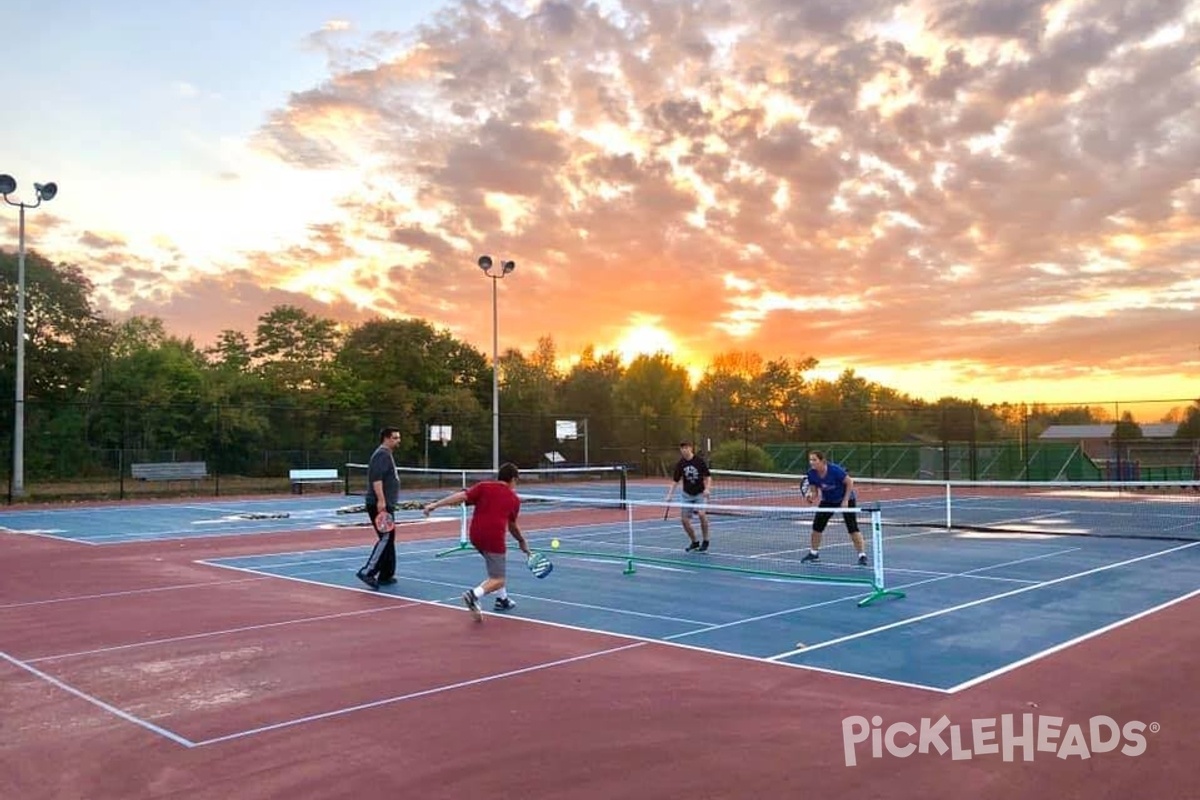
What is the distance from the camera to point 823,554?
51.0 feet

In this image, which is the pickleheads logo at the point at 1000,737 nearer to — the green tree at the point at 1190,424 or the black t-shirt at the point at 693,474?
the black t-shirt at the point at 693,474

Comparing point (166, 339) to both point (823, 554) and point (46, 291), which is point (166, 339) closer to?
point (46, 291)

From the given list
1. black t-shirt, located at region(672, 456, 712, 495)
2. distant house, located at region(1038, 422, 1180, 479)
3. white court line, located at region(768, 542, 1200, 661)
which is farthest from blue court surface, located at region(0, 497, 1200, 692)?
distant house, located at region(1038, 422, 1180, 479)

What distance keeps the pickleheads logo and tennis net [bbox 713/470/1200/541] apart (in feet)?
39.8

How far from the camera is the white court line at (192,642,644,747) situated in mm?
6164

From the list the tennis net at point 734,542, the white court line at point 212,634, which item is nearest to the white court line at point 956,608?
the tennis net at point 734,542

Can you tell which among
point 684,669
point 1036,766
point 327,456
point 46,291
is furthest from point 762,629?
point 46,291

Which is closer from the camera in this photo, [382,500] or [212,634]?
[212,634]

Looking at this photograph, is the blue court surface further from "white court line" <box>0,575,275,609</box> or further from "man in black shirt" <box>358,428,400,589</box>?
"white court line" <box>0,575,275,609</box>

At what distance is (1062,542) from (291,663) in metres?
14.0

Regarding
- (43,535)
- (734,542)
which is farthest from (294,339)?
(734,542)

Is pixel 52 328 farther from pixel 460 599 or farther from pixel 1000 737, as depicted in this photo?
pixel 1000 737

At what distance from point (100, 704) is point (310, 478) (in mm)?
29063

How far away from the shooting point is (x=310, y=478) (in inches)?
1383
